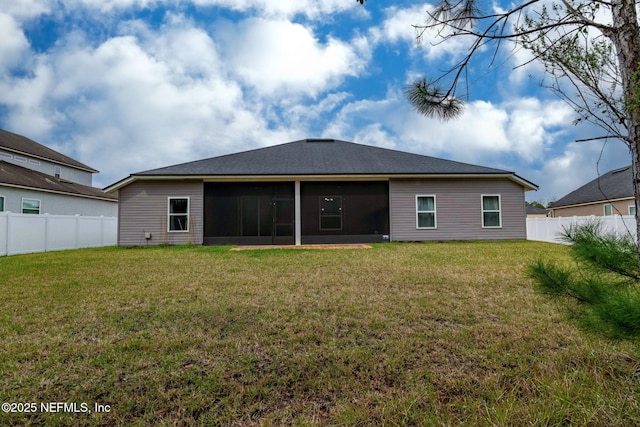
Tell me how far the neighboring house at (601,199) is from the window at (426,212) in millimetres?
9690

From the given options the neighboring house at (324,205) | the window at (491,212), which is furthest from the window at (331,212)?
the window at (491,212)

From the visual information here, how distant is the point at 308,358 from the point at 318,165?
37.5 ft

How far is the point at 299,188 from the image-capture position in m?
13.1

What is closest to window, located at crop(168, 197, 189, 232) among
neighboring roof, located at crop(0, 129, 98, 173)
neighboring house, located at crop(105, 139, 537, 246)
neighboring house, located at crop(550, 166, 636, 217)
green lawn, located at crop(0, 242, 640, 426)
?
neighboring house, located at crop(105, 139, 537, 246)

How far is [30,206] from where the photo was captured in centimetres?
1558

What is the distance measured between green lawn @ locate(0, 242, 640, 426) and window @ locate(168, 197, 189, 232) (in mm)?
7686

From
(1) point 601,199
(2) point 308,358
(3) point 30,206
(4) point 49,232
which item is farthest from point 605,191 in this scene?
(3) point 30,206

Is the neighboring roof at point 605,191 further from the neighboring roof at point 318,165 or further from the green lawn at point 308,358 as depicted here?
the green lawn at point 308,358

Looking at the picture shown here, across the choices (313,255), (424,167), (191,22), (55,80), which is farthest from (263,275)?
(55,80)

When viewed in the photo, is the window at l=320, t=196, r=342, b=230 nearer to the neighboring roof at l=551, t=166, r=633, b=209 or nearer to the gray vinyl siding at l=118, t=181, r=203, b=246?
the gray vinyl siding at l=118, t=181, r=203, b=246

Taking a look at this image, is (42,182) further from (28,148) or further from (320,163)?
(320,163)

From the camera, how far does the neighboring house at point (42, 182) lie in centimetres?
1495

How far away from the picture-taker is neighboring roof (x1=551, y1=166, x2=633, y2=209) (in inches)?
719

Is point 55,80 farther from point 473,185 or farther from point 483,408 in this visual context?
point 473,185
